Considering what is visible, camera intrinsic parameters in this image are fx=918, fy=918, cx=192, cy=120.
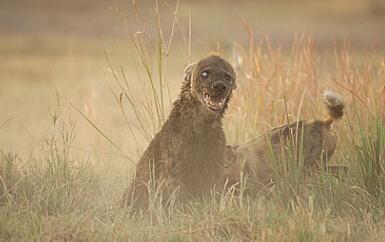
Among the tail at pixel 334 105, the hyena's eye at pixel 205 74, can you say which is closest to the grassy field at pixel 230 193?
the tail at pixel 334 105

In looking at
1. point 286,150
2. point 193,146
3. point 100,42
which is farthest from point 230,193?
point 100,42

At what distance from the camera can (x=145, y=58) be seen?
6.97m

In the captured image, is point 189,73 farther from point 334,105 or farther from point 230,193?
point 334,105

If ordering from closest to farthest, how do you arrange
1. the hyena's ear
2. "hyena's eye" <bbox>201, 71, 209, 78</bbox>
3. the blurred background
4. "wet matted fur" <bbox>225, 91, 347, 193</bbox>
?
"hyena's eye" <bbox>201, 71, 209, 78</bbox> < the hyena's ear < "wet matted fur" <bbox>225, 91, 347, 193</bbox> < the blurred background

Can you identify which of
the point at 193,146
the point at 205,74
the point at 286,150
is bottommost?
the point at 286,150

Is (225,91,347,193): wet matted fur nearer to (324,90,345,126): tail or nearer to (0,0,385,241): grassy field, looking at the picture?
(324,90,345,126): tail

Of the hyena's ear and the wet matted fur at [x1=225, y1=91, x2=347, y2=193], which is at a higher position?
the hyena's ear

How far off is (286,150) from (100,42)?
97.0 inches

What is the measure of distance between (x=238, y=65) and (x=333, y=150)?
1625 millimetres

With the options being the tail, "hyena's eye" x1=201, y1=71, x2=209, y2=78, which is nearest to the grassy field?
the tail

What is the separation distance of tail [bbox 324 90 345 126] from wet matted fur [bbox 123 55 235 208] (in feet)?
2.97

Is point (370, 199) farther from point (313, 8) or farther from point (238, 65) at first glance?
point (313, 8)

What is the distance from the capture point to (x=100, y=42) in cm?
855

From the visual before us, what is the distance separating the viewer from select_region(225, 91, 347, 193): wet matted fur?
6840 millimetres
